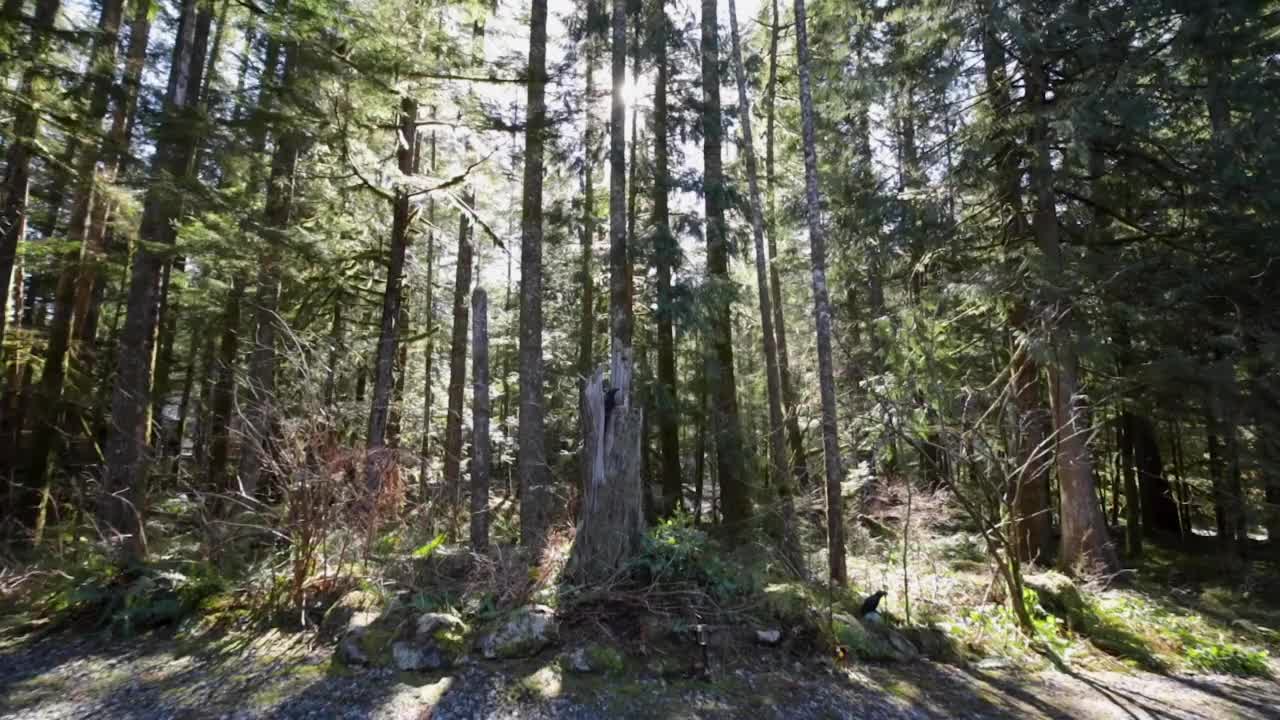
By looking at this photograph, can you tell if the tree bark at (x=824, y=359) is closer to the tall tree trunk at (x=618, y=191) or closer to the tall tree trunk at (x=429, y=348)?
the tall tree trunk at (x=618, y=191)

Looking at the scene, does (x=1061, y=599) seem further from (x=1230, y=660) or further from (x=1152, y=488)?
(x=1152, y=488)

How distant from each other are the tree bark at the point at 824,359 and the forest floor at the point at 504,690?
2021 millimetres

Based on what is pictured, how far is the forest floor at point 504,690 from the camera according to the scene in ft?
14.6

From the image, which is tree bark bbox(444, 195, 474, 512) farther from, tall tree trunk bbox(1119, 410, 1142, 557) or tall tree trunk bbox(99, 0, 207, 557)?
tall tree trunk bbox(1119, 410, 1142, 557)

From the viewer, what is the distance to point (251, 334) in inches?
483

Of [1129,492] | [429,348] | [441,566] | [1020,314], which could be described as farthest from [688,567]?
[1129,492]

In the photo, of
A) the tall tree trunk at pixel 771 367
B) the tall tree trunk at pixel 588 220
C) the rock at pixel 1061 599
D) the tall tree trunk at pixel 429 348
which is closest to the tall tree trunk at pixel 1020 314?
the rock at pixel 1061 599

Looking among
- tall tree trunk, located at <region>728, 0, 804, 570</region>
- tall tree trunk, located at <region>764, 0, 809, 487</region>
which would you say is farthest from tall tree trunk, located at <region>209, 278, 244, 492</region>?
tall tree trunk, located at <region>764, 0, 809, 487</region>

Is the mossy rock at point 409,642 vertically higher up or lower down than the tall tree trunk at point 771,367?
lower down

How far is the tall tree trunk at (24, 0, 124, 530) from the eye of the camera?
7777 millimetres

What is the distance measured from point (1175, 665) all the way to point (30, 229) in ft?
84.4

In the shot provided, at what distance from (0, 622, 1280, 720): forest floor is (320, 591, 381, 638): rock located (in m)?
0.18

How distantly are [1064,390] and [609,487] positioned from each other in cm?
809

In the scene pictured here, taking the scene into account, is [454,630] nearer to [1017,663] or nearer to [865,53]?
[1017,663]
